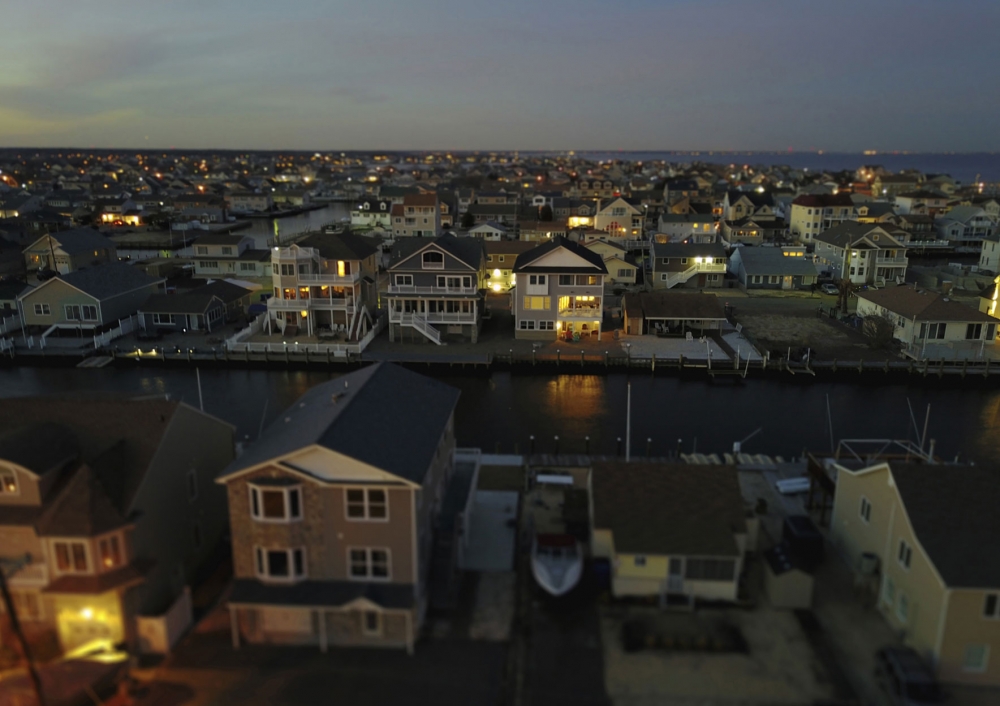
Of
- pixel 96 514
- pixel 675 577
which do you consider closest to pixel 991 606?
pixel 675 577

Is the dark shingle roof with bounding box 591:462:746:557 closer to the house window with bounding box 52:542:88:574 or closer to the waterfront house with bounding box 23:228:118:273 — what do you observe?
the house window with bounding box 52:542:88:574

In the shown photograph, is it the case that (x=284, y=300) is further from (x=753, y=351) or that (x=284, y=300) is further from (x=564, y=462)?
(x=753, y=351)

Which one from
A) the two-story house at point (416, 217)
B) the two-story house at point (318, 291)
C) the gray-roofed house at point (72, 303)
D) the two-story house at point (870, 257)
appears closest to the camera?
the two-story house at point (318, 291)

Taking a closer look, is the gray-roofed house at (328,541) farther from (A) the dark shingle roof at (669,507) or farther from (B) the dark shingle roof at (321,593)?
(A) the dark shingle roof at (669,507)

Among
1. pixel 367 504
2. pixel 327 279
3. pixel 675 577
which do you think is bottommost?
pixel 675 577

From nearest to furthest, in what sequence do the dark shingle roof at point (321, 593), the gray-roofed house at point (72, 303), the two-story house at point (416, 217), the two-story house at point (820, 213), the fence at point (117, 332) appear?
1. the dark shingle roof at point (321, 593)
2. the fence at point (117, 332)
3. the gray-roofed house at point (72, 303)
4. the two-story house at point (820, 213)
5. the two-story house at point (416, 217)

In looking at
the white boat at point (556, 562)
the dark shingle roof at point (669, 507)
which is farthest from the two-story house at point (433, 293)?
the white boat at point (556, 562)

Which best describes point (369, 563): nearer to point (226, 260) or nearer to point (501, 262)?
point (501, 262)
